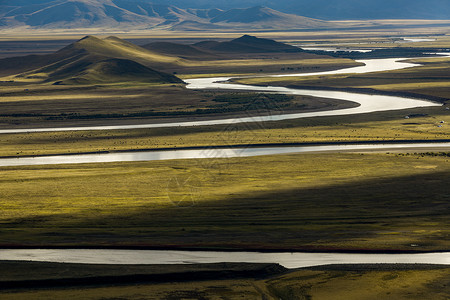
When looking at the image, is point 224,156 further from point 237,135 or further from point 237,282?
point 237,282

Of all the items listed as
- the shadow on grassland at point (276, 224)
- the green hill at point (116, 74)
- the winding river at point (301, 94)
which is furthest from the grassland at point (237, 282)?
the green hill at point (116, 74)

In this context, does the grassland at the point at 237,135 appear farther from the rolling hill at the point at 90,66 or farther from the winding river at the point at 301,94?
the rolling hill at the point at 90,66

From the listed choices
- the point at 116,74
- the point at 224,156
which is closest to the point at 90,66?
the point at 116,74

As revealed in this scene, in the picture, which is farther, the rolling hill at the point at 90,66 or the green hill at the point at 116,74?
the rolling hill at the point at 90,66

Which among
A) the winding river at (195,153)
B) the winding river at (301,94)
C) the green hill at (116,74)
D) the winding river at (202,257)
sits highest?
the green hill at (116,74)

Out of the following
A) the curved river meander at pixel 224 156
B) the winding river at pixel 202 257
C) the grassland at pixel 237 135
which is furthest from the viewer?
the grassland at pixel 237 135

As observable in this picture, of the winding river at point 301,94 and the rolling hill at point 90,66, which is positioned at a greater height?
the rolling hill at point 90,66

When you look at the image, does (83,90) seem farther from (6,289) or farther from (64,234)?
(6,289)
